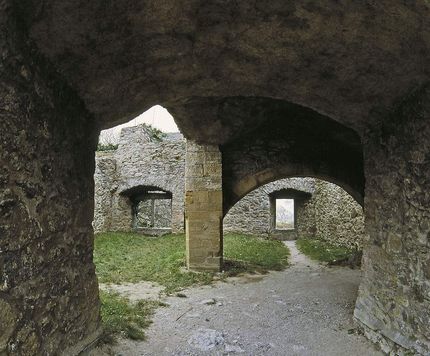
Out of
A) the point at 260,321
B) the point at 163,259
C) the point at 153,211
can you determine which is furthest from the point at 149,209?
the point at 260,321

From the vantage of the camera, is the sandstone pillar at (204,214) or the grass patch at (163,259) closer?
the grass patch at (163,259)

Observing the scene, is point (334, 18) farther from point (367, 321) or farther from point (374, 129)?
point (367, 321)

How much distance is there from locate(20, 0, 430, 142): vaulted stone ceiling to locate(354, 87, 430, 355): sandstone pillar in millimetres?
275

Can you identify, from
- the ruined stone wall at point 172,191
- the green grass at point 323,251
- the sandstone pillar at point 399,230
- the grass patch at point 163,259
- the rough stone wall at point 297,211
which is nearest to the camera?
the sandstone pillar at point 399,230

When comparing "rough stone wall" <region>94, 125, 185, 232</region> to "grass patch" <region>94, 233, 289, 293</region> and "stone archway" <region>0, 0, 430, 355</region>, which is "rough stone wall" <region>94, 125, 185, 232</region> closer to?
"grass patch" <region>94, 233, 289, 293</region>

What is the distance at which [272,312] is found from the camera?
4.50m

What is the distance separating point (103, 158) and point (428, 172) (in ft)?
38.2

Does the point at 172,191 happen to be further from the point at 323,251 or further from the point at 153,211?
the point at 323,251

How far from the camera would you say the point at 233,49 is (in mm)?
2484

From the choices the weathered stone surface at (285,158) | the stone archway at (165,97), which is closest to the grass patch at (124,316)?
the stone archway at (165,97)

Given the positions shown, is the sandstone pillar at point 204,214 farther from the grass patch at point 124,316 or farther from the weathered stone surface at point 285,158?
the grass patch at point 124,316

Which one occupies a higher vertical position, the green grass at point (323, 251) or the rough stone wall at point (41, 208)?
the rough stone wall at point (41, 208)

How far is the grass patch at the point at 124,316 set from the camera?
11.8ft

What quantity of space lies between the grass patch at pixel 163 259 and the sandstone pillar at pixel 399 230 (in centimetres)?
306
